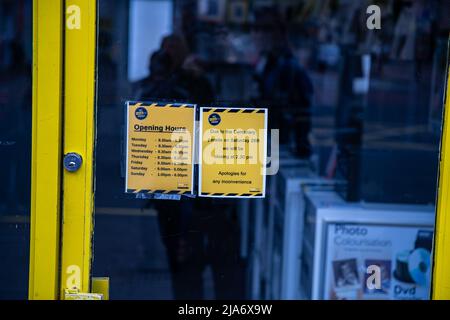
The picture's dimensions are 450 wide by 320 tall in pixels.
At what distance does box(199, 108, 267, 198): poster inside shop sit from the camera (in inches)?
92.2

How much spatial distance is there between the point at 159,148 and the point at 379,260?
4.40 feet

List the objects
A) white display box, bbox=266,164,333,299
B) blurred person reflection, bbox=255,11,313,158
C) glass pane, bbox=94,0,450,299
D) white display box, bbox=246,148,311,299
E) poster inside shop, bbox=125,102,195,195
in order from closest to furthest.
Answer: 1. poster inside shop, bbox=125,102,195,195
2. glass pane, bbox=94,0,450,299
3. white display box, bbox=266,164,333,299
4. white display box, bbox=246,148,311,299
5. blurred person reflection, bbox=255,11,313,158

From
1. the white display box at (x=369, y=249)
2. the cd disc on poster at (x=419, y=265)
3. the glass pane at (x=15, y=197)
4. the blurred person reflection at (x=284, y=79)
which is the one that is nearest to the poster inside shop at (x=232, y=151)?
the glass pane at (x=15, y=197)

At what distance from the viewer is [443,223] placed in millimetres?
2303

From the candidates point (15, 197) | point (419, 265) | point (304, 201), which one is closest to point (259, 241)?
point (304, 201)

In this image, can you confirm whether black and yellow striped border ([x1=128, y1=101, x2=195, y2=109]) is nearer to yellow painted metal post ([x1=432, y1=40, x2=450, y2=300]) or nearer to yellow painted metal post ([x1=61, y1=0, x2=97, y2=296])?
yellow painted metal post ([x1=61, y1=0, x2=97, y2=296])

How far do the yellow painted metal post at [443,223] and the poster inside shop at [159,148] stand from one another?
0.80 m

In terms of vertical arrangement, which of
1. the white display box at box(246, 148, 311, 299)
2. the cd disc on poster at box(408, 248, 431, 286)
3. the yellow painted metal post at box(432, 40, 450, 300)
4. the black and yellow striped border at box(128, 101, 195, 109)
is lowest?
the white display box at box(246, 148, 311, 299)

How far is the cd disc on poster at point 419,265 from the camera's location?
10.2 ft

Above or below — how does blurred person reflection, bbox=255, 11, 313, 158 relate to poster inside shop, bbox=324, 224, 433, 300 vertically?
above

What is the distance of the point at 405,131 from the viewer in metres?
4.16

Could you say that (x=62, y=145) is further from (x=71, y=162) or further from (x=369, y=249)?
(x=369, y=249)

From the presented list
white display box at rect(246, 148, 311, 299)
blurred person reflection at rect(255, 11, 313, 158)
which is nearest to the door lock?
white display box at rect(246, 148, 311, 299)
